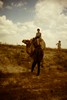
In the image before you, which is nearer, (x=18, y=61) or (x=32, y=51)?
(x=32, y=51)

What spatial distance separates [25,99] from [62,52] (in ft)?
34.6

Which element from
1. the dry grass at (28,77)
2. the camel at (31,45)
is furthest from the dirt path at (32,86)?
the camel at (31,45)

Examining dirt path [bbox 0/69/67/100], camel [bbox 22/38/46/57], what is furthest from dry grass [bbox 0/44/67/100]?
camel [bbox 22/38/46/57]

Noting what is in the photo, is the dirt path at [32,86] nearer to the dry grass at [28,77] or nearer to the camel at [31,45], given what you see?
the dry grass at [28,77]

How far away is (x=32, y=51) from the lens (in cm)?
1597

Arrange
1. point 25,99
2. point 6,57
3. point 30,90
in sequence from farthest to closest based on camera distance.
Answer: point 6,57 → point 30,90 → point 25,99

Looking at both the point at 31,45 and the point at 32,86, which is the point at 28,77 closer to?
the point at 32,86

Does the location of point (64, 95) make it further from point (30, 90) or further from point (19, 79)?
point (19, 79)

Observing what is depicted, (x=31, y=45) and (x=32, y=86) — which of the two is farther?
(x=31, y=45)

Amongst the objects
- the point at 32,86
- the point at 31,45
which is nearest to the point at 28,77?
the point at 32,86

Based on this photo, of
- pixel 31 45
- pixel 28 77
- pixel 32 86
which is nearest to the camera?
pixel 32 86

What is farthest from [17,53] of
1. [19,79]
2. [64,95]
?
[64,95]

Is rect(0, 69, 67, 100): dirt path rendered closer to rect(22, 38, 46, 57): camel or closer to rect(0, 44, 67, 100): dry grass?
rect(0, 44, 67, 100): dry grass

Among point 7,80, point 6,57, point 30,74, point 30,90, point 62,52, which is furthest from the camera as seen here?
point 62,52
